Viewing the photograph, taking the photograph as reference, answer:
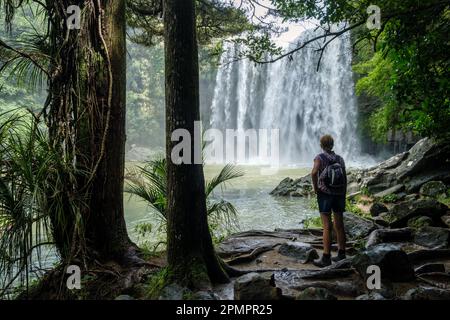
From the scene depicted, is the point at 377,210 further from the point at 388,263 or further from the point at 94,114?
the point at 94,114

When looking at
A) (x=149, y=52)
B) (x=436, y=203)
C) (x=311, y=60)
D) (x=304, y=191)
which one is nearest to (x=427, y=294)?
(x=436, y=203)

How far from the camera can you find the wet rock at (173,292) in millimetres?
3215

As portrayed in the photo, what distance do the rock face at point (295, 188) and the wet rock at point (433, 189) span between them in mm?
4413

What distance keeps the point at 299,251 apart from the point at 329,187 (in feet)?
4.18

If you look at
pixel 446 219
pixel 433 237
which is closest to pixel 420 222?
pixel 446 219

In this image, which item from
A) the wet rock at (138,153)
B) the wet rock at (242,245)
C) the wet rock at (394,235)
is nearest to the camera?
the wet rock at (242,245)

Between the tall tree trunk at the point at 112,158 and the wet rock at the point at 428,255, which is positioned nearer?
the tall tree trunk at the point at 112,158

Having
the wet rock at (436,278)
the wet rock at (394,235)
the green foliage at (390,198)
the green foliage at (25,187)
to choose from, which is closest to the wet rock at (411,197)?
the green foliage at (390,198)

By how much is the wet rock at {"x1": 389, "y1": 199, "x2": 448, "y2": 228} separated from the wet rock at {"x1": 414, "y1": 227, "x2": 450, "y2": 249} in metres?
0.92

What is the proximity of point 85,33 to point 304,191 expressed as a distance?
11.0 metres

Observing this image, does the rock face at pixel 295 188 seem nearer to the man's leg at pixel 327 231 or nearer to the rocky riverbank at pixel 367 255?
the rocky riverbank at pixel 367 255

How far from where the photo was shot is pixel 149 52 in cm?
4628

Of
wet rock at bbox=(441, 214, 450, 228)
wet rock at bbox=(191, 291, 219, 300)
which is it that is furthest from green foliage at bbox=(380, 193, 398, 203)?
wet rock at bbox=(191, 291, 219, 300)

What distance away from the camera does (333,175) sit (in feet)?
15.1
